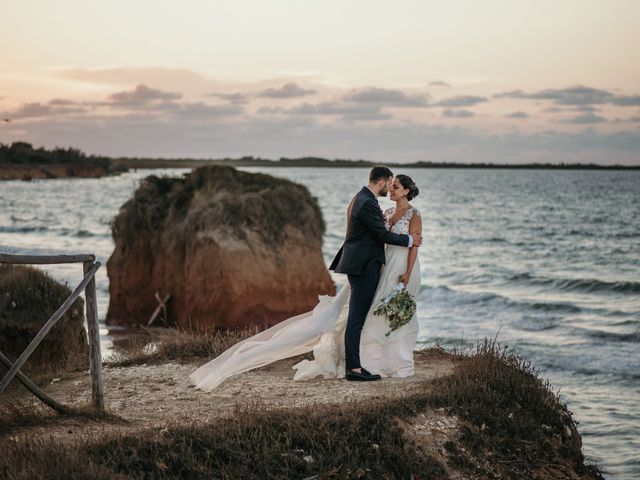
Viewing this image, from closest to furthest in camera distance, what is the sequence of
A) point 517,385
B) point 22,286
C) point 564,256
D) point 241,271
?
point 517,385 < point 22,286 < point 241,271 < point 564,256

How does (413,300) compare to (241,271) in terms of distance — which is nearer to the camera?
(413,300)

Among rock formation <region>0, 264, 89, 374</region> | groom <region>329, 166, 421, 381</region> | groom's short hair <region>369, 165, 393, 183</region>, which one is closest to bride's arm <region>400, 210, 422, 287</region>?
groom <region>329, 166, 421, 381</region>

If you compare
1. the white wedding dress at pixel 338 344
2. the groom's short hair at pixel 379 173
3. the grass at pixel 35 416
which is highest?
the groom's short hair at pixel 379 173

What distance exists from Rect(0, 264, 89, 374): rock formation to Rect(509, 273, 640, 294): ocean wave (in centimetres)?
2175

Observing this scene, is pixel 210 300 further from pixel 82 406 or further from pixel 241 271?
pixel 82 406

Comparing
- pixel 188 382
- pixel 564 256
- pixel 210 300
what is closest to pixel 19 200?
pixel 564 256

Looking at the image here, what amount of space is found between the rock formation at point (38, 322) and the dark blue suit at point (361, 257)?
5.17 m

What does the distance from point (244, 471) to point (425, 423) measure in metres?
2.46

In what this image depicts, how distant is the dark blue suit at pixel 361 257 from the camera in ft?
34.8

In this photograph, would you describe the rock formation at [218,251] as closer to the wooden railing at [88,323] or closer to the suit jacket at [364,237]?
the suit jacket at [364,237]

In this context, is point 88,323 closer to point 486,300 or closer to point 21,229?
point 486,300

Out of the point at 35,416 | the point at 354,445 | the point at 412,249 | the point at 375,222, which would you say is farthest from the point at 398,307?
the point at 35,416

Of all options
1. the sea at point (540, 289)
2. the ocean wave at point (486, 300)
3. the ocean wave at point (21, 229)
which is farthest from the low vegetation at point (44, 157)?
the ocean wave at point (486, 300)

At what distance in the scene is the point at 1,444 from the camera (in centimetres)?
762
